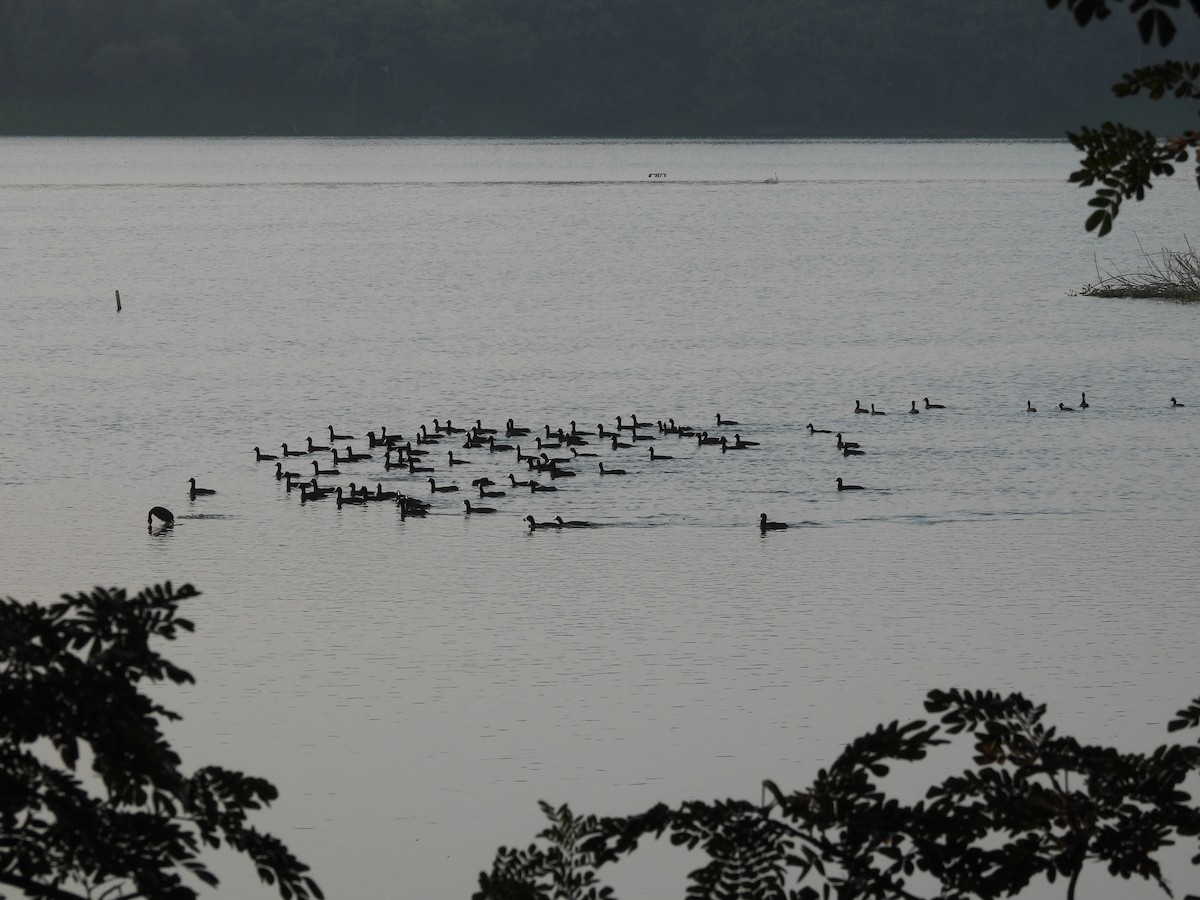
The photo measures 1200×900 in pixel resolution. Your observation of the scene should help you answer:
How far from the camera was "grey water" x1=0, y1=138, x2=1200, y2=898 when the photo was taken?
17.5 metres

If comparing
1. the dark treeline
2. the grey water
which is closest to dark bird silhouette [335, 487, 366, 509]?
the grey water

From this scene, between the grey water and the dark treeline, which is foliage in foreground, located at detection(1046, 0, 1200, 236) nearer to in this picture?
the grey water

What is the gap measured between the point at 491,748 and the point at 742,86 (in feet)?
602

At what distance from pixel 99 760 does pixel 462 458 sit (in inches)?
1159

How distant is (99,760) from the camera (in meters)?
4.85

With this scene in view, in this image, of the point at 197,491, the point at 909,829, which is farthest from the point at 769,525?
the point at 909,829

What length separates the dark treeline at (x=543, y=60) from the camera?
185 meters

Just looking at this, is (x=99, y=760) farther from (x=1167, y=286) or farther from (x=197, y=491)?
(x=1167, y=286)

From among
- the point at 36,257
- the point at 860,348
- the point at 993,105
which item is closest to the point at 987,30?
the point at 993,105

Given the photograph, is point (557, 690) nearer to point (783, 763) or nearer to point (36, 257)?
point (783, 763)

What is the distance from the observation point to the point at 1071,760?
5.96 metres

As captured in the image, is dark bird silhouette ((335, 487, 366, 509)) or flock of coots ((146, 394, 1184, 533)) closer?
dark bird silhouette ((335, 487, 366, 509))

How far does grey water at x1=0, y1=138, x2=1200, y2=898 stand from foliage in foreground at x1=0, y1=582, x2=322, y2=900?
30.1ft

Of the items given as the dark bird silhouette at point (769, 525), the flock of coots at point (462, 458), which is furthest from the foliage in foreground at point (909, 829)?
the flock of coots at point (462, 458)
